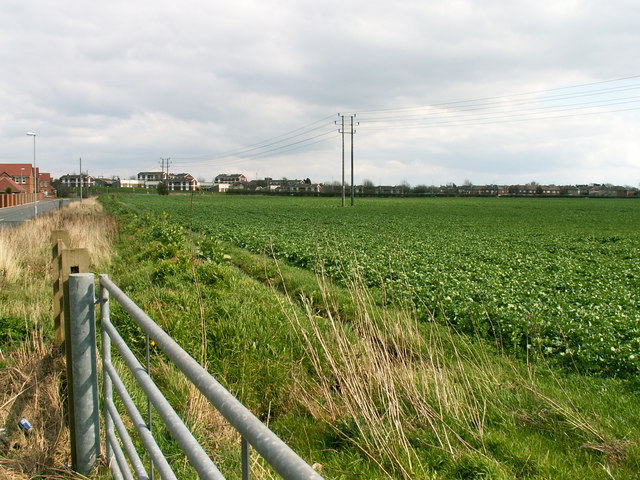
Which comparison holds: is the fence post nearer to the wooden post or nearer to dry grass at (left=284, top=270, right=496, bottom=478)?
the wooden post

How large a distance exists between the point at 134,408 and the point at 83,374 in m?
1.02

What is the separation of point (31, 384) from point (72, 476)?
1.19m

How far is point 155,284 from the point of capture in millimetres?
8945

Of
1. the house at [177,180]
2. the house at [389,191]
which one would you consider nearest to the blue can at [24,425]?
the house at [389,191]

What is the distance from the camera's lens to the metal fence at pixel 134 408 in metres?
1.13

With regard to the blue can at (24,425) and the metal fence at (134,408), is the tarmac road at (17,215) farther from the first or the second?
the metal fence at (134,408)

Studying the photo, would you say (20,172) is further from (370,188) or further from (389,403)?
(389,403)

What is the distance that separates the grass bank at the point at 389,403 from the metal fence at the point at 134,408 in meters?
0.84

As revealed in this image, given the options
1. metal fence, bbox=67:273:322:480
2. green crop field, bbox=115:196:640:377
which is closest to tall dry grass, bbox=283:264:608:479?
green crop field, bbox=115:196:640:377

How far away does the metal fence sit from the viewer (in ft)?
3.72

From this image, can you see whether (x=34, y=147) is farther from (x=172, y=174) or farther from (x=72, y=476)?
(x=172, y=174)

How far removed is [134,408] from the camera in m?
2.45

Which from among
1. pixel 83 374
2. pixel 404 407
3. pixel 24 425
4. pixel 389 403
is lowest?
pixel 404 407

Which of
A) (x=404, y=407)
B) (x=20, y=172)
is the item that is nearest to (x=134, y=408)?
(x=404, y=407)
